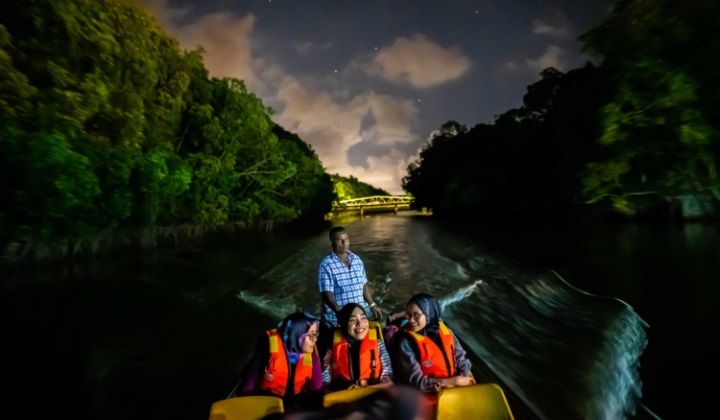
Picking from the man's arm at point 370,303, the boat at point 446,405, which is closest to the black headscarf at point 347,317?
the boat at point 446,405

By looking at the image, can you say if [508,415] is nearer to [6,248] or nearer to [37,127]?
[37,127]

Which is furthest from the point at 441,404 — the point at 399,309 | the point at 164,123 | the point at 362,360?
the point at 164,123

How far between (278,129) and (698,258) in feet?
121

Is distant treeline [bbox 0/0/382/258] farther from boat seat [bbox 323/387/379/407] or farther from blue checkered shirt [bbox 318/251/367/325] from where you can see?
boat seat [bbox 323/387/379/407]

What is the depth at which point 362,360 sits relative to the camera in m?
2.86

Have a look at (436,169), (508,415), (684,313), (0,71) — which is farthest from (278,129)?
(508,415)

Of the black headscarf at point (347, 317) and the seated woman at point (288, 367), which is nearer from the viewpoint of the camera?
the seated woman at point (288, 367)

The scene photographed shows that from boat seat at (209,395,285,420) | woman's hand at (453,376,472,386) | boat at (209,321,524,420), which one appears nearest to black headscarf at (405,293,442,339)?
woman's hand at (453,376,472,386)

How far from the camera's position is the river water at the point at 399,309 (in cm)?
477

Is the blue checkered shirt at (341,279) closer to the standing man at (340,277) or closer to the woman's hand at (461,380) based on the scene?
the standing man at (340,277)

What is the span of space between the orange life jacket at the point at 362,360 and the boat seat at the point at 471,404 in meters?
0.67

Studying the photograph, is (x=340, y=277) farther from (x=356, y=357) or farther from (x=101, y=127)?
(x=101, y=127)

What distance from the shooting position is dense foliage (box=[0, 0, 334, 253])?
852 cm

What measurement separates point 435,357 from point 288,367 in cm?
110
